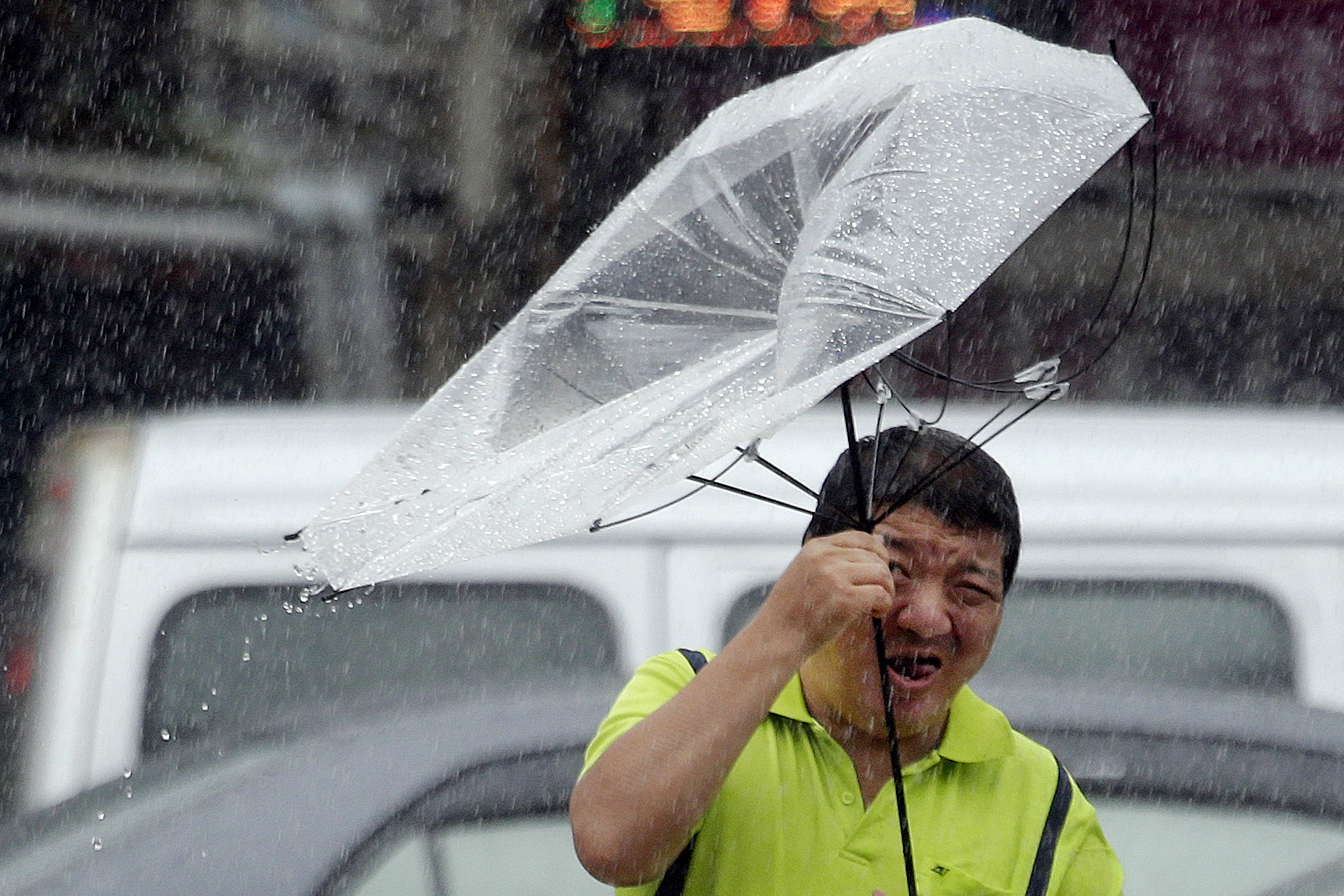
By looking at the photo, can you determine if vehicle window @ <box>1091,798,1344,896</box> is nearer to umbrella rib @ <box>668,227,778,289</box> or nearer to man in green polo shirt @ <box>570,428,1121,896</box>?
man in green polo shirt @ <box>570,428,1121,896</box>

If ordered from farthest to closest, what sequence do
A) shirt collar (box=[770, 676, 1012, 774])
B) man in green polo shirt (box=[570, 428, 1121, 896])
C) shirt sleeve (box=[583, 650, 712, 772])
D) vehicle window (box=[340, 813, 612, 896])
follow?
vehicle window (box=[340, 813, 612, 896])
shirt collar (box=[770, 676, 1012, 774])
shirt sleeve (box=[583, 650, 712, 772])
man in green polo shirt (box=[570, 428, 1121, 896])

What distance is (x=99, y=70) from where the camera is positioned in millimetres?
8328

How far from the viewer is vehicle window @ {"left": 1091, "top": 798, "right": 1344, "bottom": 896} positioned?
2.47m

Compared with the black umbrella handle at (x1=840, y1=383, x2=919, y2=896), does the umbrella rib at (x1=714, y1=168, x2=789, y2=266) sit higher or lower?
higher

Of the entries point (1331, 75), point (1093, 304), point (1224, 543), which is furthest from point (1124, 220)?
point (1224, 543)

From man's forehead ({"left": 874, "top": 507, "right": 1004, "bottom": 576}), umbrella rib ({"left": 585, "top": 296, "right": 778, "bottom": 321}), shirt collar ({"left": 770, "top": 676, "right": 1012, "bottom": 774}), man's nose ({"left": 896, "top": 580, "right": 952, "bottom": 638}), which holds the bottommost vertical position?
shirt collar ({"left": 770, "top": 676, "right": 1012, "bottom": 774})

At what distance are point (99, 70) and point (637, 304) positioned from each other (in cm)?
678

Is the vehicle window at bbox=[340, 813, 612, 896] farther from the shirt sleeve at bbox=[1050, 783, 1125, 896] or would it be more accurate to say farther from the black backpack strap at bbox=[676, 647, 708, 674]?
the shirt sleeve at bbox=[1050, 783, 1125, 896]

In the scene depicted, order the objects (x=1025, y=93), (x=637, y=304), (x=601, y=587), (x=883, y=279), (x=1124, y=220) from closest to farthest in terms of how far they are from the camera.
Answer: (x=883, y=279) → (x=1025, y=93) → (x=637, y=304) → (x=601, y=587) → (x=1124, y=220)

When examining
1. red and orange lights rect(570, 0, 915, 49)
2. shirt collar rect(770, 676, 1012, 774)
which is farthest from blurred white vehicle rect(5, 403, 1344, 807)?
red and orange lights rect(570, 0, 915, 49)

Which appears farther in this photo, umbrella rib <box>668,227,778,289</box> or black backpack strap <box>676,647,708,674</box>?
umbrella rib <box>668,227,778,289</box>

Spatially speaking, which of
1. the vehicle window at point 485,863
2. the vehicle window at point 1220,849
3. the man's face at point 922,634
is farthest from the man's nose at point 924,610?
the vehicle window at point 1220,849

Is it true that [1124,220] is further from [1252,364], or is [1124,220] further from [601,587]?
[601,587]

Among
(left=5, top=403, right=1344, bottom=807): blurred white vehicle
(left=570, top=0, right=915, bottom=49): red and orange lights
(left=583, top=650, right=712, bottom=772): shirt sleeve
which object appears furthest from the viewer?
(left=570, top=0, right=915, bottom=49): red and orange lights
